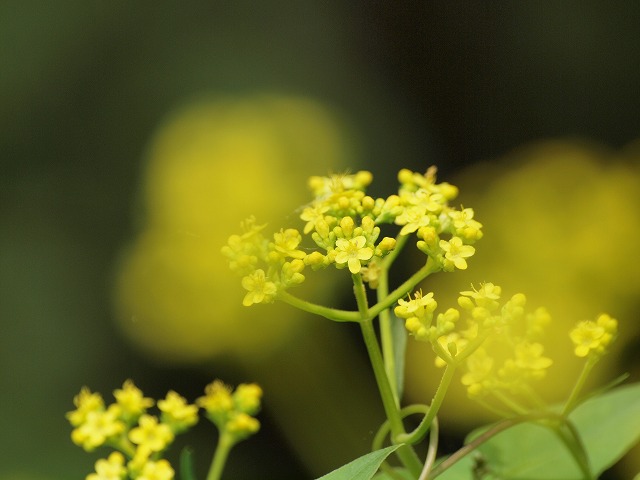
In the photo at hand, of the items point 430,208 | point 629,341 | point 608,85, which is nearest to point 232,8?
point 608,85

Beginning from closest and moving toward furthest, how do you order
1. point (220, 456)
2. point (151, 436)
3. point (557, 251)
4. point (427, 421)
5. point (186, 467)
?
point (427, 421), point (186, 467), point (151, 436), point (220, 456), point (557, 251)

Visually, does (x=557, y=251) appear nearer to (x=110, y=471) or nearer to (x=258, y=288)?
(x=258, y=288)

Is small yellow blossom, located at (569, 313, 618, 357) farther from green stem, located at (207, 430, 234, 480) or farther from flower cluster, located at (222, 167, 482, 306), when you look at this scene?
green stem, located at (207, 430, 234, 480)

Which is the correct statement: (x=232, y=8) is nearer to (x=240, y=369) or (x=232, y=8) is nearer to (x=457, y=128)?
(x=457, y=128)

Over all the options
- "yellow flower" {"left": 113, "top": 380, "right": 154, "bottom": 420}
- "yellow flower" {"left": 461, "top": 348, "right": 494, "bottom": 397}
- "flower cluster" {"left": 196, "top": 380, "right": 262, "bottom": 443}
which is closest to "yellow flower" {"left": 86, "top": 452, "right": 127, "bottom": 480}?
"yellow flower" {"left": 113, "top": 380, "right": 154, "bottom": 420}

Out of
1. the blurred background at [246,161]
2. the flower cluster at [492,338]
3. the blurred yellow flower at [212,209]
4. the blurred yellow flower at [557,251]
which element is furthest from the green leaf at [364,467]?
the blurred yellow flower at [212,209]

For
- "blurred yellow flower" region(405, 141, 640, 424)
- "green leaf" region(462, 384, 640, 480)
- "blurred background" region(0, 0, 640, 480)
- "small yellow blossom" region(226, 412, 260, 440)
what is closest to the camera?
"green leaf" region(462, 384, 640, 480)

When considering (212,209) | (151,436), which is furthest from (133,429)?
(212,209)
